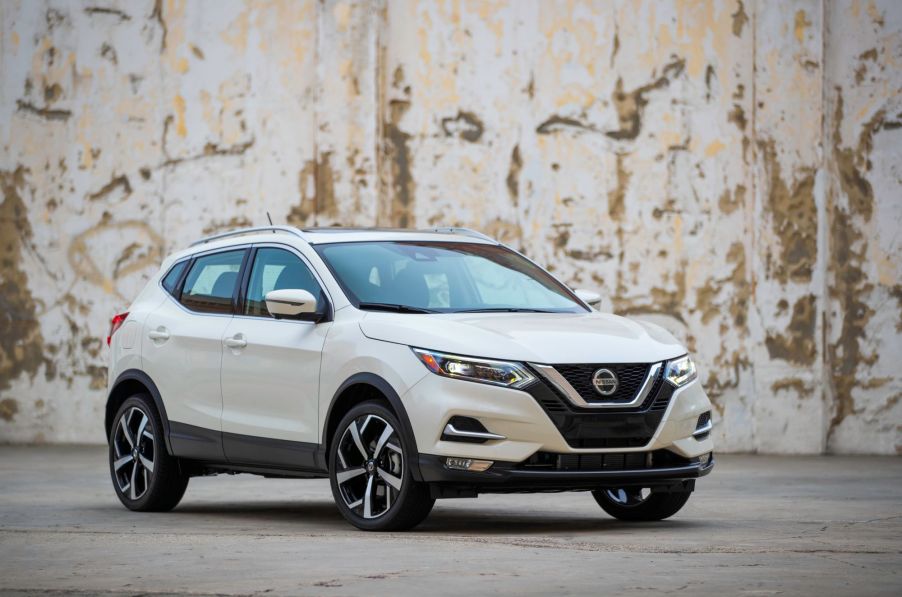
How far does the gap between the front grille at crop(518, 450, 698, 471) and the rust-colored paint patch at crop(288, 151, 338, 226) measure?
28.1 feet

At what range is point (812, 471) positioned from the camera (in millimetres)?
13805

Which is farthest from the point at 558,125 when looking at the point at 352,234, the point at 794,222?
the point at 352,234

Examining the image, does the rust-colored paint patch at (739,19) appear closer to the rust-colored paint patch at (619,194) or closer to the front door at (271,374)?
the rust-colored paint patch at (619,194)

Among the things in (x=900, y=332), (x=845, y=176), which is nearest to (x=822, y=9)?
(x=845, y=176)

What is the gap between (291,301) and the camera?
8805 mm

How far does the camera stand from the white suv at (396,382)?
8.05 meters

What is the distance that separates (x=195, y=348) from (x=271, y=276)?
745 mm

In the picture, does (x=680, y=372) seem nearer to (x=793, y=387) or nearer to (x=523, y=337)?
(x=523, y=337)

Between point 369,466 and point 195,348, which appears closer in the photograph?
point 369,466

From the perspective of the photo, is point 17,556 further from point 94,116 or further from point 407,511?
point 94,116

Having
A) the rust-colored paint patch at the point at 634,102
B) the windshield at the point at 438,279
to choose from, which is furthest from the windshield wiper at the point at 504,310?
the rust-colored paint patch at the point at 634,102

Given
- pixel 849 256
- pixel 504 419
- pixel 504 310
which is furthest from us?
pixel 849 256

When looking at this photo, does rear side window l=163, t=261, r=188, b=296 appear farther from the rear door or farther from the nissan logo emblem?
the nissan logo emblem

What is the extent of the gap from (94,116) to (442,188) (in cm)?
392
